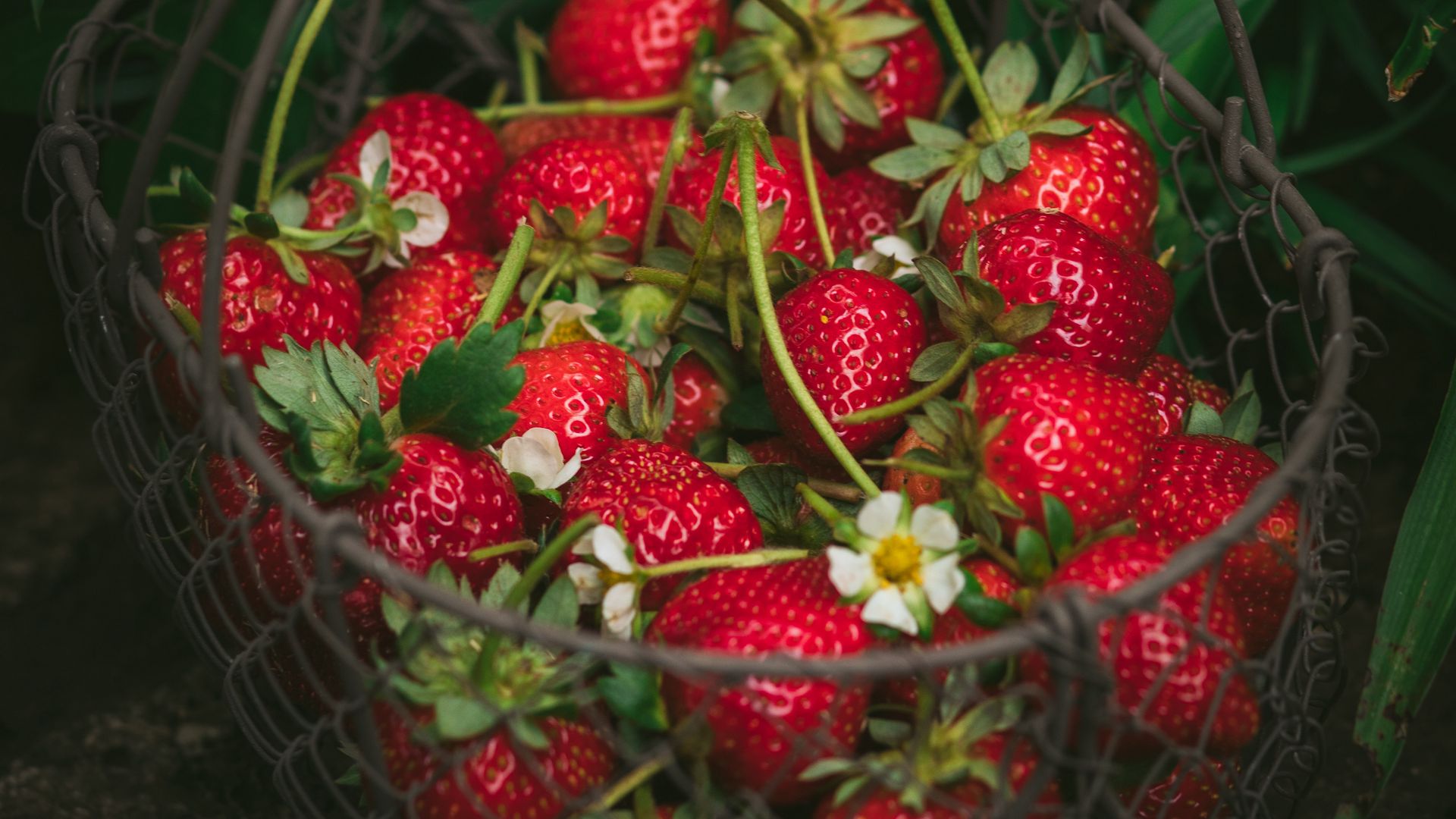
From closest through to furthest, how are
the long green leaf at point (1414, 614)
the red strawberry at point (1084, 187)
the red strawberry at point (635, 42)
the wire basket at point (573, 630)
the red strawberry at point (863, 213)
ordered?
the wire basket at point (573, 630)
the long green leaf at point (1414, 614)
the red strawberry at point (1084, 187)
the red strawberry at point (863, 213)
the red strawberry at point (635, 42)

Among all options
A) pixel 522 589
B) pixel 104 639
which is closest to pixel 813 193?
pixel 522 589

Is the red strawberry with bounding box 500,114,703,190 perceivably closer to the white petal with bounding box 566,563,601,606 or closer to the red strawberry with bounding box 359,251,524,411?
the red strawberry with bounding box 359,251,524,411

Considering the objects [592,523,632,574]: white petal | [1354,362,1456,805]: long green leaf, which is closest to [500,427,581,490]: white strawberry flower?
[592,523,632,574]: white petal

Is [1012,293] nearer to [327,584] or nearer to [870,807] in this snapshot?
[870,807]

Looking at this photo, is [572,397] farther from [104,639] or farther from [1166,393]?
[104,639]

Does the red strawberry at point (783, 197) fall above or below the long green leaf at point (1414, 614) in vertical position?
above

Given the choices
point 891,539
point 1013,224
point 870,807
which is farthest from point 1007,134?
point 870,807

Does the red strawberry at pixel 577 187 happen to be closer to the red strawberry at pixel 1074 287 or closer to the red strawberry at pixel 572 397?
the red strawberry at pixel 572 397

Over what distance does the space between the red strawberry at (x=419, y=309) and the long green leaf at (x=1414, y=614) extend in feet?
1.99

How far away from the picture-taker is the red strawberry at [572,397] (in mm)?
802

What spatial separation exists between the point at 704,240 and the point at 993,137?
0.25 metres

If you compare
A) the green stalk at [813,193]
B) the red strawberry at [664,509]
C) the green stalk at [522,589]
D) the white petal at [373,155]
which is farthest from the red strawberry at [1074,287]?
the white petal at [373,155]

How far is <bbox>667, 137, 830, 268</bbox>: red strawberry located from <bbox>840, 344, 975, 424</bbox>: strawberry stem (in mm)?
182

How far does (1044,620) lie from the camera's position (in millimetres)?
520
